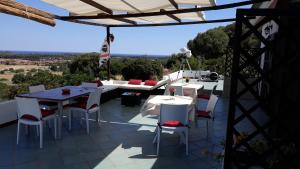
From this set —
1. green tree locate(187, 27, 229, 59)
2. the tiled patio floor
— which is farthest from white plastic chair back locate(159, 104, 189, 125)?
green tree locate(187, 27, 229, 59)

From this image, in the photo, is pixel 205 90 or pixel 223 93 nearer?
pixel 223 93

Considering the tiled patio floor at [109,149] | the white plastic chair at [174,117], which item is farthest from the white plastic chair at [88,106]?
the white plastic chair at [174,117]

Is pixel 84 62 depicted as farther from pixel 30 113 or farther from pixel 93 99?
pixel 30 113

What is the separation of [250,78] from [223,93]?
1217 millimetres

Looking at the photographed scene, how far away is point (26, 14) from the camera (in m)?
3.90

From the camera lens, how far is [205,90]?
11.6 metres

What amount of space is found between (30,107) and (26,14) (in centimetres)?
177

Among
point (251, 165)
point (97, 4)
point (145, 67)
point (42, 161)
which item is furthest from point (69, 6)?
point (145, 67)

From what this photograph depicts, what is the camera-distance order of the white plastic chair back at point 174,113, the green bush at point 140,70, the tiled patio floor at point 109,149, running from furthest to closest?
the green bush at point 140,70
the white plastic chair back at point 174,113
the tiled patio floor at point 109,149

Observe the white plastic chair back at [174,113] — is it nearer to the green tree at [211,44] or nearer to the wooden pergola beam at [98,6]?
the wooden pergola beam at [98,6]

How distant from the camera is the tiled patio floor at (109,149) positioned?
4281 mm

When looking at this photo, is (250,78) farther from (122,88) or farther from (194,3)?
(194,3)

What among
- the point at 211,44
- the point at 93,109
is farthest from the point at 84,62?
the point at 93,109

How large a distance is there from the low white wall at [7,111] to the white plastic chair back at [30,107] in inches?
51.2
